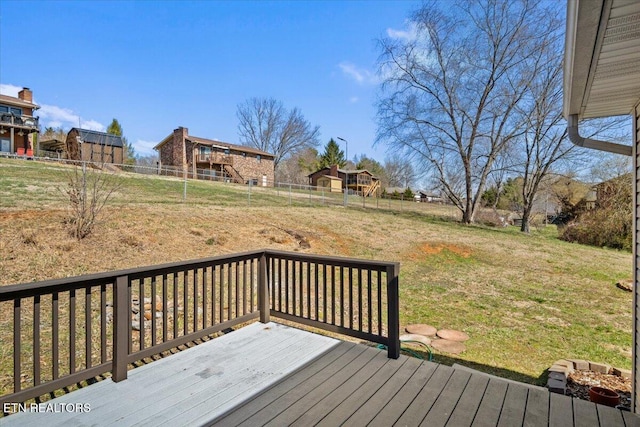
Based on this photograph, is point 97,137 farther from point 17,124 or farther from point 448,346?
point 448,346

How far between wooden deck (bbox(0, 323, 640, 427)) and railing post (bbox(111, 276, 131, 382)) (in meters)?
0.10

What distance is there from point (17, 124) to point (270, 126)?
21.1m

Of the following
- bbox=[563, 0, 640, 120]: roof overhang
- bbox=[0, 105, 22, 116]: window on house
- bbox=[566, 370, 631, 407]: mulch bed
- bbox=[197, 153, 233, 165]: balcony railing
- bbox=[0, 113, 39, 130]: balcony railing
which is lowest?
bbox=[566, 370, 631, 407]: mulch bed

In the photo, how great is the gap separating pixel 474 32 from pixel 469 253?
1190cm

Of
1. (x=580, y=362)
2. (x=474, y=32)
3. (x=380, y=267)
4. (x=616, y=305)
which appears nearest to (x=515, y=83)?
(x=474, y=32)

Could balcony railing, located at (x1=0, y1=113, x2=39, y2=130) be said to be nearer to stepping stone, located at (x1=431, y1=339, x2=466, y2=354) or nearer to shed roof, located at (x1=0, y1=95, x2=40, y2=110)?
shed roof, located at (x1=0, y1=95, x2=40, y2=110)

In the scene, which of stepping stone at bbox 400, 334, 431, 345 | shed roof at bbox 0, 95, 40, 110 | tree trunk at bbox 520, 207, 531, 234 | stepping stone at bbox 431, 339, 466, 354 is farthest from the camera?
shed roof at bbox 0, 95, 40, 110

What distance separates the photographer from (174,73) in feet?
56.4

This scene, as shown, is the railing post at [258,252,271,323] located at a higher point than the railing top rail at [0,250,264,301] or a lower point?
lower

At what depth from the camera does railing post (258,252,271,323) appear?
3.72 metres

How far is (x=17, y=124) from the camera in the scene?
1983 centimetres

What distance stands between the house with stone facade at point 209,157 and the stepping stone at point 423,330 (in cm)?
2092

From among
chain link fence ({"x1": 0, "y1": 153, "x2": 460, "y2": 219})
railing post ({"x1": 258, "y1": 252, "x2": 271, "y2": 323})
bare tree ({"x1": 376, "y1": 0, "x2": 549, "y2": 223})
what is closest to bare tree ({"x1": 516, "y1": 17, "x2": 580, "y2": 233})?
bare tree ({"x1": 376, "y1": 0, "x2": 549, "y2": 223})

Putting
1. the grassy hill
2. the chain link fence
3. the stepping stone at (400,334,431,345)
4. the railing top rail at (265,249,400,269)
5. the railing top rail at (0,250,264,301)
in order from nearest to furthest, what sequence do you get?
the railing top rail at (0,250,264,301) → the railing top rail at (265,249,400,269) → the stepping stone at (400,334,431,345) → the grassy hill → the chain link fence
